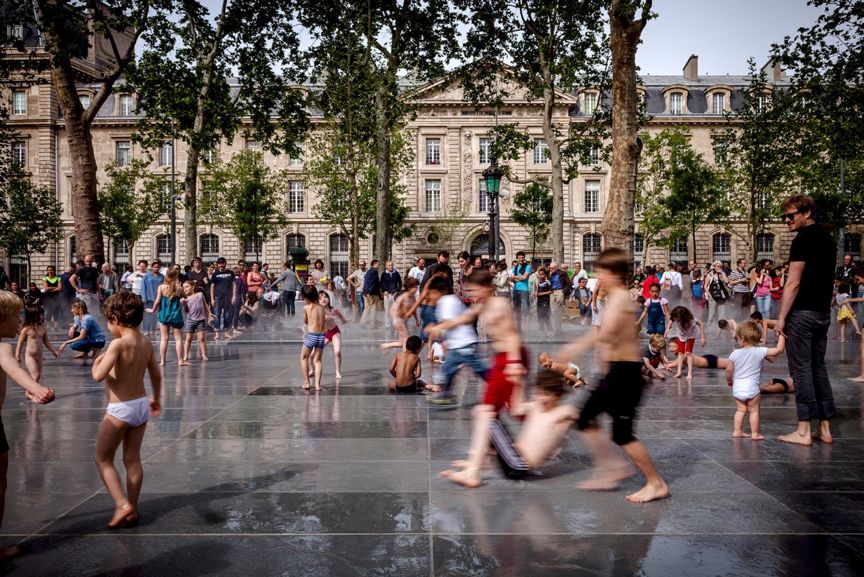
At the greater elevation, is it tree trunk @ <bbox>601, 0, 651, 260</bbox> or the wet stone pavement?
tree trunk @ <bbox>601, 0, 651, 260</bbox>

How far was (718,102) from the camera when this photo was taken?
5597 centimetres

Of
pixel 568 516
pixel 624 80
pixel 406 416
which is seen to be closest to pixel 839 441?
pixel 568 516

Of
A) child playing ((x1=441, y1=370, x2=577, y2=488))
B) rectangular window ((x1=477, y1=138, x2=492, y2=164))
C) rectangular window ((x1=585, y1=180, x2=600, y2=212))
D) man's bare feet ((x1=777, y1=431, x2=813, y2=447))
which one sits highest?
rectangular window ((x1=477, y1=138, x2=492, y2=164))

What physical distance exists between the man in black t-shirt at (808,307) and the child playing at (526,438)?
217 cm

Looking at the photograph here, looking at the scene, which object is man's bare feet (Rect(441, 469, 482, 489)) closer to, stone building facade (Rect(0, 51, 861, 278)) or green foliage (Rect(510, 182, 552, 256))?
green foliage (Rect(510, 182, 552, 256))

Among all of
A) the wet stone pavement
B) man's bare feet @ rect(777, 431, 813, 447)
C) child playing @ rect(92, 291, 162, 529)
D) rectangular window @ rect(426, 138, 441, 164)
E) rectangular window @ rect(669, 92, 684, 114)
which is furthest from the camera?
rectangular window @ rect(669, 92, 684, 114)

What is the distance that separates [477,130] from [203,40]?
31.4 meters

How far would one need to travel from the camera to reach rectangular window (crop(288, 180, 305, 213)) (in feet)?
183

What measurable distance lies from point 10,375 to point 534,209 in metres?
46.9

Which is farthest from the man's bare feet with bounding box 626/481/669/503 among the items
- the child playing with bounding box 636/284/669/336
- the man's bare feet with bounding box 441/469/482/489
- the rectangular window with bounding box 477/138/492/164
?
the rectangular window with bounding box 477/138/492/164

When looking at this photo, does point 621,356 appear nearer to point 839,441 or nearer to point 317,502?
point 317,502

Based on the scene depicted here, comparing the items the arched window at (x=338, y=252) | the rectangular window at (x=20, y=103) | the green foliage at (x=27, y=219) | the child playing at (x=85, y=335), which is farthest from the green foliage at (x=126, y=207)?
the child playing at (x=85, y=335)

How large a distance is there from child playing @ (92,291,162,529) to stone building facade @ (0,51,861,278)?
48586 millimetres

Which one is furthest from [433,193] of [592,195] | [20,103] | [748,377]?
[748,377]
